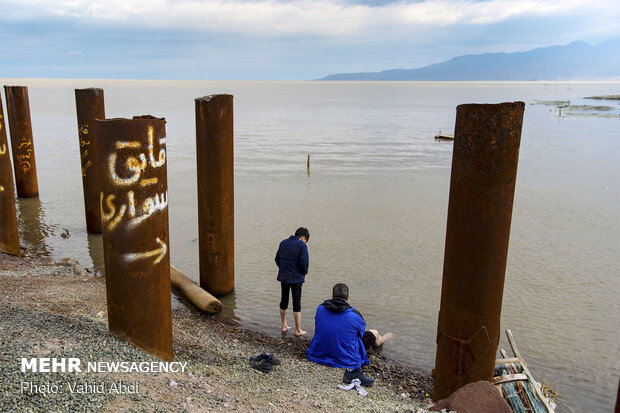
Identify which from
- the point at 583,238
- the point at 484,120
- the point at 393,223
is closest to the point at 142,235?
the point at 484,120

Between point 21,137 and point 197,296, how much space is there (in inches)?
367

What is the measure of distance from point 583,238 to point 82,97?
12.1m

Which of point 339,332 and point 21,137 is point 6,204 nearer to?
point 21,137

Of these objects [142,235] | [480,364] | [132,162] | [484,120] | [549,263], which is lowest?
[549,263]

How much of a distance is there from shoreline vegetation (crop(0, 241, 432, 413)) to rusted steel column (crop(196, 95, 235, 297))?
0.78 m

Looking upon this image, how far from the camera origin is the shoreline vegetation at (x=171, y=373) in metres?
3.68

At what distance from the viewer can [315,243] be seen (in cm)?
1178

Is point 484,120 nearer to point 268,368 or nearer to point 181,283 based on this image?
point 268,368

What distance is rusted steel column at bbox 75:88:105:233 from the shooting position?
34.1 feet

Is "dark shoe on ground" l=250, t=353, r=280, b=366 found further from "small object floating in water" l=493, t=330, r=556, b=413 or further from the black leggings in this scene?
"small object floating in water" l=493, t=330, r=556, b=413

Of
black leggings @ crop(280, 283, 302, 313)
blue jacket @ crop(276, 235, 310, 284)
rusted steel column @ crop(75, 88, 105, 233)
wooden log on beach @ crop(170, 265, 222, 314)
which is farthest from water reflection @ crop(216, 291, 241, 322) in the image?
rusted steel column @ crop(75, 88, 105, 233)

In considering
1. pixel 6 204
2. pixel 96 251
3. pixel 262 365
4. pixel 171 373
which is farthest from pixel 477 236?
pixel 96 251

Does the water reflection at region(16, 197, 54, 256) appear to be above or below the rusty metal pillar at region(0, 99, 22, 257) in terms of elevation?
below

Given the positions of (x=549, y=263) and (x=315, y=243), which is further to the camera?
(x=315, y=243)
